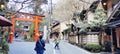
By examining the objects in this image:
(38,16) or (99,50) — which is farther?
(38,16)

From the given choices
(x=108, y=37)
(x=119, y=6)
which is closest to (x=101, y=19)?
(x=108, y=37)

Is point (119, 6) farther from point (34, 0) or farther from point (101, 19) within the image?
point (101, 19)

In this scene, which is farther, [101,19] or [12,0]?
[101,19]

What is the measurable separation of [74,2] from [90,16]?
29.0ft

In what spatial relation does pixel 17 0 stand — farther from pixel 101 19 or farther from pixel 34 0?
pixel 101 19

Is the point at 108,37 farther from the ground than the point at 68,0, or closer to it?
closer to it

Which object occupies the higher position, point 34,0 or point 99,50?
point 34,0

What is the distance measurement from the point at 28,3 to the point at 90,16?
19.9 m

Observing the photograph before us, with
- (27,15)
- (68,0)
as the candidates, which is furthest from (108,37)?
(68,0)

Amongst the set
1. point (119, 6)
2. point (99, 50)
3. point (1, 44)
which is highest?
point (119, 6)

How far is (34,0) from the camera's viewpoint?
52.7 feet

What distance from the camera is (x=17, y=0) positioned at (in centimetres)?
1596

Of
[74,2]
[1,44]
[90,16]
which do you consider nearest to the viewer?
[1,44]

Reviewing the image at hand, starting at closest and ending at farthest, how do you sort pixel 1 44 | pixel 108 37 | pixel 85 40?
pixel 1 44, pixel 108 37, pixel 85 40
